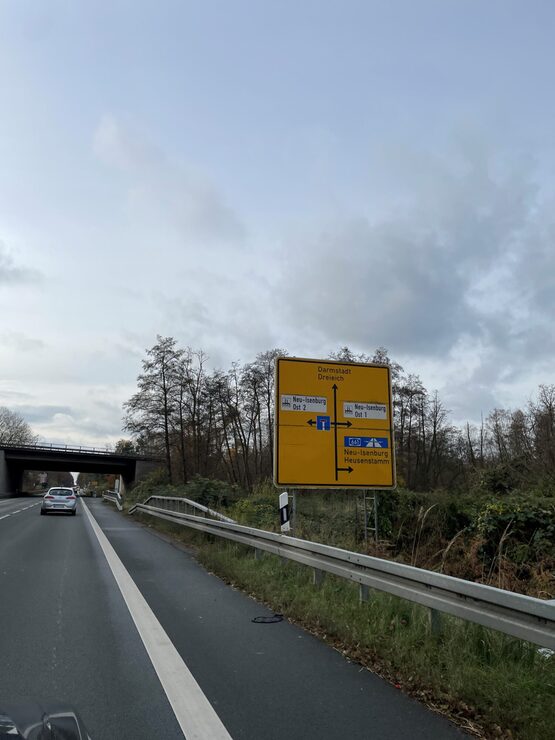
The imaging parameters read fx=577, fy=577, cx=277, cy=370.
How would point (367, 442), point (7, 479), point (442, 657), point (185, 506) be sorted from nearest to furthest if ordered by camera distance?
1. point (442, 657)
2. point (367, 442)
3. point (185, 506)
4. point (7, 479)

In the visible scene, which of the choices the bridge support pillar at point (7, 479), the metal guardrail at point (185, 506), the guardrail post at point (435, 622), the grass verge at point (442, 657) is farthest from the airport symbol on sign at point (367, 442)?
the bridge support pillar at point (7, 479)

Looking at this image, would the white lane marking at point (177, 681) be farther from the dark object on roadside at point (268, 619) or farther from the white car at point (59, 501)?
the white car at point (59, 501)

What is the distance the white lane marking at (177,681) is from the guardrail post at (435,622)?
220cm

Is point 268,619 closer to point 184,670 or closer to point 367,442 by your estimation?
point 184,670

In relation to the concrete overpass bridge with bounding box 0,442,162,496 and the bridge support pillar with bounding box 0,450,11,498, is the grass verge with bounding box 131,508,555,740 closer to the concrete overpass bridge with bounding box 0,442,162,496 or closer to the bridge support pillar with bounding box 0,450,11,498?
the concrete overpass bridge with bounding box 0,442,162,496

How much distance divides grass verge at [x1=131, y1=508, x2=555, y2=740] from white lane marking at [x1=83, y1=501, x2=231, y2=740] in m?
1.54

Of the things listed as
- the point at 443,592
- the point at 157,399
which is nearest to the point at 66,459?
the point at 157,399

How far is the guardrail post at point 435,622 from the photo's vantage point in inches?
208

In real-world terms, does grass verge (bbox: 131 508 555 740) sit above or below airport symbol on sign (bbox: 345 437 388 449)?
below

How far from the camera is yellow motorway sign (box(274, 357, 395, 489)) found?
1188 cm

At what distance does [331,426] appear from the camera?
12.2m

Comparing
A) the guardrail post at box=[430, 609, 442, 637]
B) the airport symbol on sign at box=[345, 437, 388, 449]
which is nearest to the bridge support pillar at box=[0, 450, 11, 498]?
the airport symbol on sign at box=[345, 437, 388, 449]

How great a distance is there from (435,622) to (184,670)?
2.30m

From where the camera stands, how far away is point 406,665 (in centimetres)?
477
